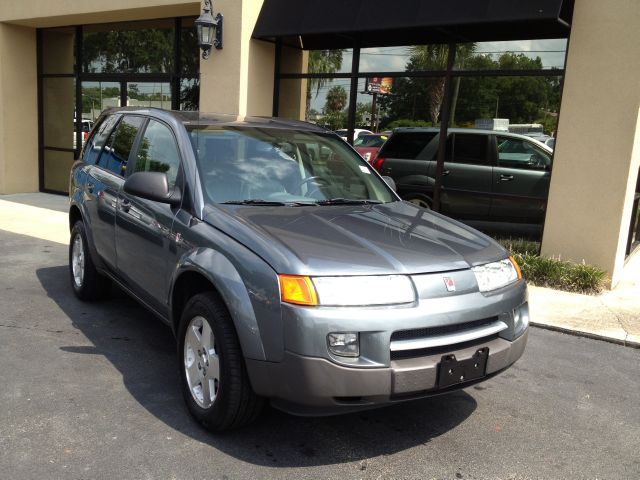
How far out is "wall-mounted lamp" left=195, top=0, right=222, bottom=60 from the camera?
9016mm

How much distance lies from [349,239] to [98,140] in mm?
3181

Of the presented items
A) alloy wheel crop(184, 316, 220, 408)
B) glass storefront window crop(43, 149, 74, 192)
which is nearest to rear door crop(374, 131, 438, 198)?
alloy wheel crop(184, 316, 220, 408)

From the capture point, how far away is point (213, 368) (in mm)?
3221

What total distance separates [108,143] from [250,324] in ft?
9.66

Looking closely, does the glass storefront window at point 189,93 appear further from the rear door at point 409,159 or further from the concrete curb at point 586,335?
the concrete curb at point 586,335

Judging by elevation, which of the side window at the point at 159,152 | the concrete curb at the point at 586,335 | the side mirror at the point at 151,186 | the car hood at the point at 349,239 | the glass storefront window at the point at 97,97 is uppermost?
the glass storefront window at the point at 97,97

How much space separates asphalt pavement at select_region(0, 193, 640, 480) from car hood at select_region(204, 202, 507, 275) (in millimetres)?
990

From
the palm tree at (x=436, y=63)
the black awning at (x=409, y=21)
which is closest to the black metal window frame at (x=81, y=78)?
the black awning at (x=409, y=21)

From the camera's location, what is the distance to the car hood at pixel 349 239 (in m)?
2.96

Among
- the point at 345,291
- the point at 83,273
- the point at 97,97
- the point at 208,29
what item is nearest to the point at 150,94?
the point at 97,97

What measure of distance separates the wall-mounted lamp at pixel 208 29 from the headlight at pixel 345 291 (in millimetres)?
7170

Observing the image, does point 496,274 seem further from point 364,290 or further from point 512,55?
point 512,55

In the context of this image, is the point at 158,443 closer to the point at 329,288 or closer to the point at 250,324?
the point at 250,324

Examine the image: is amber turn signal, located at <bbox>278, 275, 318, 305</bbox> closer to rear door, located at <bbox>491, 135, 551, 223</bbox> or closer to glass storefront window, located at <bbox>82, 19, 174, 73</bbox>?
rear door, located at <bbox>491, 135, 551, 223</bbox>
